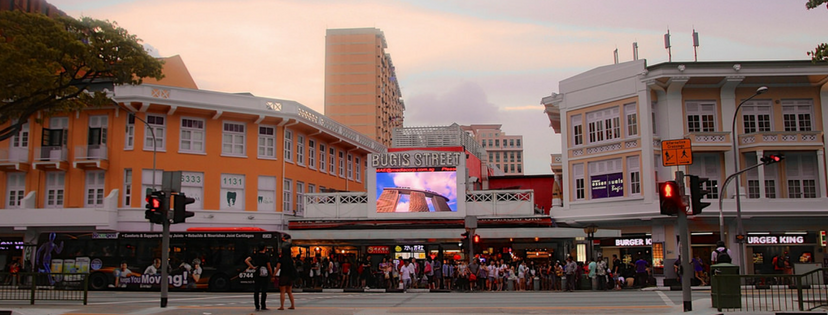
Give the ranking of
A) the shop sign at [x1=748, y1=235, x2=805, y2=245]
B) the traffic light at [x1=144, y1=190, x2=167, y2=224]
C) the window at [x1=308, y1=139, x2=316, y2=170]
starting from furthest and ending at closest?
the window at [x1=308, y1=139, x2=316, y2=170], the shop sign at [x1=748, y1=235, x2=805, y2=245], the traffic light at [x1=144, y1=190, x2=167, y2=224]

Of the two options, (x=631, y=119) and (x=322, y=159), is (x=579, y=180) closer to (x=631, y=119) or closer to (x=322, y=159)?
(x=631, y=119)

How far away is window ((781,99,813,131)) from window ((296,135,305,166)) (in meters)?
25.6

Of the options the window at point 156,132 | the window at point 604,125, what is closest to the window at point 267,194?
the window at point 156,132

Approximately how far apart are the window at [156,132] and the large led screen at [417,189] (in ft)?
36.3

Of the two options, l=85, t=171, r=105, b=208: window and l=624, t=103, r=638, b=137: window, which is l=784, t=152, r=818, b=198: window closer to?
l=624, t=103, r=638, b=137: window

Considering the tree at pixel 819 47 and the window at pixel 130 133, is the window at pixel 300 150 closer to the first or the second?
the window at pixel 130 133

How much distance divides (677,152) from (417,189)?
21.4m

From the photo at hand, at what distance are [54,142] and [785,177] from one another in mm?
36727

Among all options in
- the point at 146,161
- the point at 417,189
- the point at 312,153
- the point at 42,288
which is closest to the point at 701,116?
the point at 417,189

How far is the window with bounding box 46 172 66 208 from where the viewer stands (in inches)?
1502

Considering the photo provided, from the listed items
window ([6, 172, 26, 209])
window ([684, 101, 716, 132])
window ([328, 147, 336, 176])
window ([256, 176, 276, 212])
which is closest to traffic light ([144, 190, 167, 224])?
window ([256, 176, 276, 212])

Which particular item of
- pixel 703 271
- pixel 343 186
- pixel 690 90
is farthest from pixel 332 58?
pixel 703 271

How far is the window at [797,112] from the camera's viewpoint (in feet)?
121

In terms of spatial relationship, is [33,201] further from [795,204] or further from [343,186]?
[795,204]
